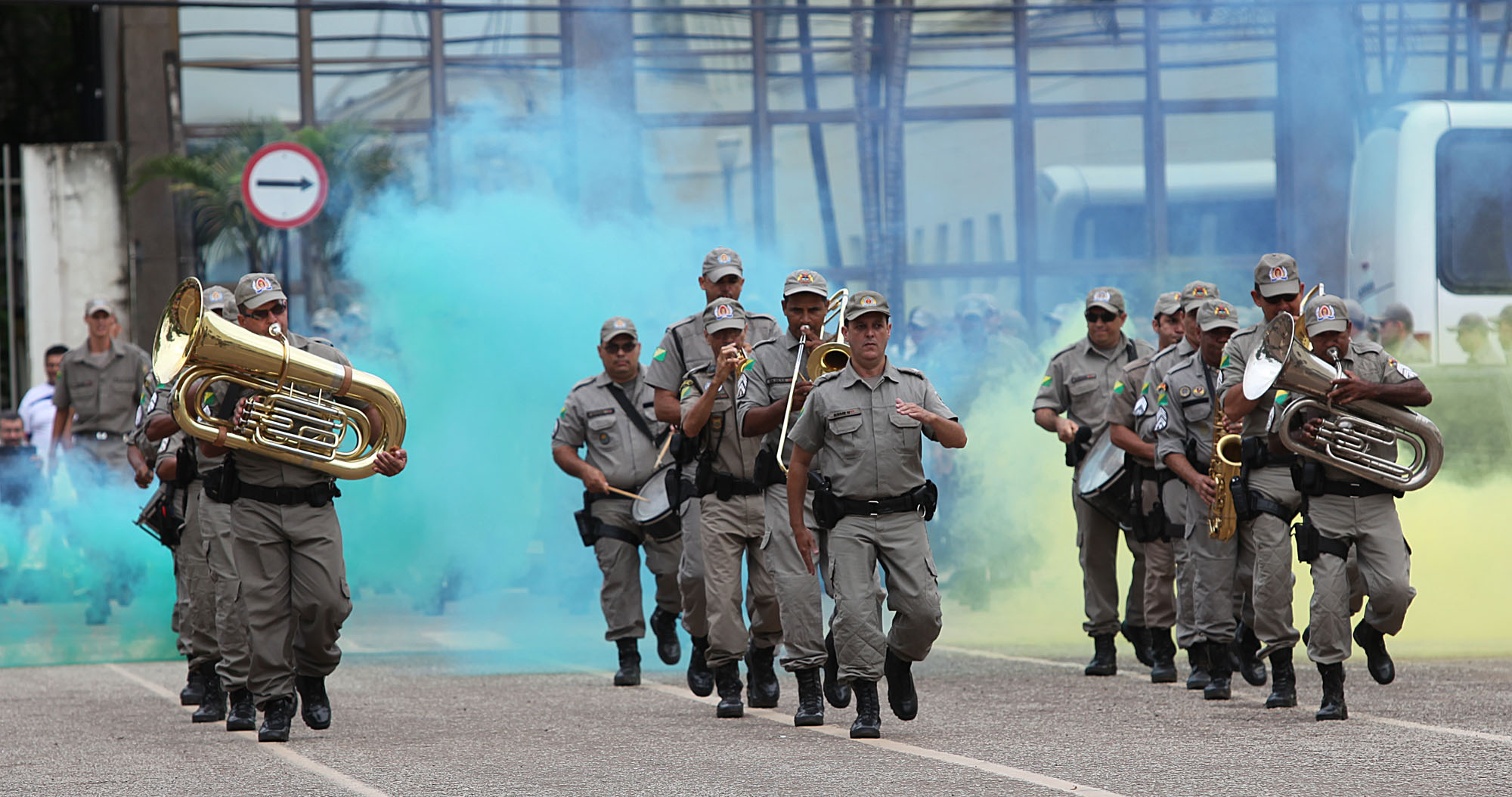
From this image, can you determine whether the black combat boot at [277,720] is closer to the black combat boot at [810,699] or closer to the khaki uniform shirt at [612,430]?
the black combat boot at [810,699]

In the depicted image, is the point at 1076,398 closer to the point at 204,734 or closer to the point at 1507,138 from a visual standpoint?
the point at 204,734

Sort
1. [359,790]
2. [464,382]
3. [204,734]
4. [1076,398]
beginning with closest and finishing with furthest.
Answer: [359,790] < [204,734] < [1076,398] < [464,382]

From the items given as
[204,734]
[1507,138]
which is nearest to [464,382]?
[204,734]

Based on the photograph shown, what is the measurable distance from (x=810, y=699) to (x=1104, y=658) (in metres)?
2.54

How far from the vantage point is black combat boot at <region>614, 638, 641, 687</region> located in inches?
411

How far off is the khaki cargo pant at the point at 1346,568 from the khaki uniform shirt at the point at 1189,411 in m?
1.28

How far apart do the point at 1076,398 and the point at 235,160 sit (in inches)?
499

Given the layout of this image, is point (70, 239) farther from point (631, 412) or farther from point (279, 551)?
point (279, 551)

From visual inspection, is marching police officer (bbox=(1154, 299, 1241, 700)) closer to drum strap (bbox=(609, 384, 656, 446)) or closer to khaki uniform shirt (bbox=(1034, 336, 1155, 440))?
khaki uniform shirt (bbox=(1034, 336, 1155, 440))

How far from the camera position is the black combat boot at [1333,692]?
8.33m

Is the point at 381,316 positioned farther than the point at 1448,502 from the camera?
Yes

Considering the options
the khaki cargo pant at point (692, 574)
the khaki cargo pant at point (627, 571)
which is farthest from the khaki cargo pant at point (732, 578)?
the khaki cargo pant at point (627, 571)

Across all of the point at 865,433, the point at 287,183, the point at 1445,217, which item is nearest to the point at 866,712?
the point at 865,433

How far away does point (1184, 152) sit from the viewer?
67.3 ft
